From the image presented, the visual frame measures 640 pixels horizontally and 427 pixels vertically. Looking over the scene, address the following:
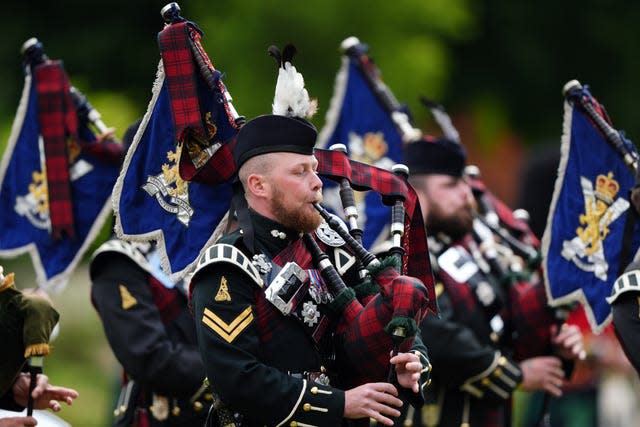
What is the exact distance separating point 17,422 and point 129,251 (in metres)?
1.80

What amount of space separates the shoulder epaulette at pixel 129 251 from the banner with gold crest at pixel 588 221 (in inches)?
81.7

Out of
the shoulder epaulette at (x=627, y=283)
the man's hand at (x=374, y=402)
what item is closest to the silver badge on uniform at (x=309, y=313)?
the man's hand at (x=374, y=402)

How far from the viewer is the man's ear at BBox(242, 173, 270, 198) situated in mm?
6191

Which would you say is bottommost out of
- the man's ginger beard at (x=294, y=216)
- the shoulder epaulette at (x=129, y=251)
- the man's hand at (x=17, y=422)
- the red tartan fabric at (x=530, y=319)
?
the man's hand at (x=17, y=422)

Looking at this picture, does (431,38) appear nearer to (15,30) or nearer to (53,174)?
(15,30)

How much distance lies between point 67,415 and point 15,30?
5.87 meters

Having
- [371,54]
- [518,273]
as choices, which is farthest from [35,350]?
[371,54]

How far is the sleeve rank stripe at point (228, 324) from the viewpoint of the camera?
19.5ft

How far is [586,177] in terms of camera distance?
Result: 26.5ft

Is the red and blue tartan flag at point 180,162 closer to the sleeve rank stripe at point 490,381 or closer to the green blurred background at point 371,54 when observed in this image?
the sleeve rank stripe at point 490,381

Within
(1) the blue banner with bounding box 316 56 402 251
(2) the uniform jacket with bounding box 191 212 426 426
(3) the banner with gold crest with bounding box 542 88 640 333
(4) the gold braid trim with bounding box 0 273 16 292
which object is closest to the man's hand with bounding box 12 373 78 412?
(4) the gold braid trim with bounding box 0 273 16 292

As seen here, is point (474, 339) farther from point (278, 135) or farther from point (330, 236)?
point (278, 135)

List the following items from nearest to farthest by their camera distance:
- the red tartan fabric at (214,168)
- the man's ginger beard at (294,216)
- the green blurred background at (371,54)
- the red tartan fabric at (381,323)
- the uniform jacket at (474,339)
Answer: the red tartan fabric at (381,323) → the man's ginger beard at (294,216) → the red tartan fabric at (214,168) → the uniform jacket at (474,339) → the green blurred background at (371,54)

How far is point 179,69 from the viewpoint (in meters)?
6.64
